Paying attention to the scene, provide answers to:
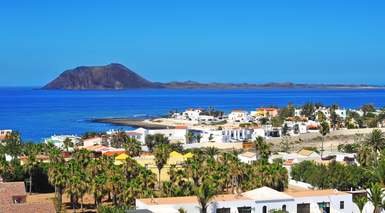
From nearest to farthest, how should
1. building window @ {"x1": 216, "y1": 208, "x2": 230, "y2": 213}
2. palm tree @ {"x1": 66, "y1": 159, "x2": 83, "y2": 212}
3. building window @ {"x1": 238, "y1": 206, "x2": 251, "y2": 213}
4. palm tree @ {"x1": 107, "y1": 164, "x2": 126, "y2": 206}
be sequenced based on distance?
building window @ {"x1": 216, "y1": 208, "x2": 230, "y2": 213}, building window @ {"x1": 238, "y1": 206, "x2": 251, "y2": 213}, palm tree @ {"x1": 107, "y1": 164, "x2": 126, "y2": 206}, palm tree @ {"x1": 66, "y1": 159, "x2": 83, "y2": 212}

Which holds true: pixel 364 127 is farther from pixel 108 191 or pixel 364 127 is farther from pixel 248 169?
pixel 108 191

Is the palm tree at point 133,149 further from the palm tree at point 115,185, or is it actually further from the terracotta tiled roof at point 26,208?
the terracotta tiled roof at point 26,208

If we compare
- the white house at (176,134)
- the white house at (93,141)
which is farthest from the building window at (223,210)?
the white house at (176,134)

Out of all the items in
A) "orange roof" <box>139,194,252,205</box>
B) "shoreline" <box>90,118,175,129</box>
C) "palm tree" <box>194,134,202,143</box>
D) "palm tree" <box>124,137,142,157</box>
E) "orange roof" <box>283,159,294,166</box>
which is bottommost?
"shoreline" <box>90,118,175,129</box>

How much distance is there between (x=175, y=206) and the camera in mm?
39062

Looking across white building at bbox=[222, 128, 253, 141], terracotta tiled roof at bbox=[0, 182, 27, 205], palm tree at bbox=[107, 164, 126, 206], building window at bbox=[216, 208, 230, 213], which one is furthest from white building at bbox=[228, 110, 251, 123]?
terracotta tiled roof at bbox=[0, 182, 27, 205]

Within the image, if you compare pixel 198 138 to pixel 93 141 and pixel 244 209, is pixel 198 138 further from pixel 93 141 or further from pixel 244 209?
pixel 244 209

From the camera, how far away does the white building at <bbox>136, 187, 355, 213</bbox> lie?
39.5m

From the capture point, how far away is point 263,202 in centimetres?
4172

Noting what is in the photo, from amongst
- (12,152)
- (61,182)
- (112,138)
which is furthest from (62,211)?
(112,138)

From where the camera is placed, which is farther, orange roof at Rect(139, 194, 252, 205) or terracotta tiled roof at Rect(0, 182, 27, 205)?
orange roof at Rect(139, 194, 252, 205)

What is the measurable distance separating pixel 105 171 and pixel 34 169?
10.6 m

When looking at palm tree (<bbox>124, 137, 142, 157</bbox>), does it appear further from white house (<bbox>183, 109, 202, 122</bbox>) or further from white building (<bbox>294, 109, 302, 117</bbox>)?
white house (<bbox>183, 109, 202, 122</bbox>)

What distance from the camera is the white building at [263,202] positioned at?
39500mm
